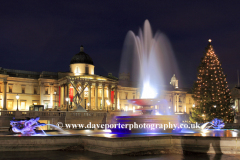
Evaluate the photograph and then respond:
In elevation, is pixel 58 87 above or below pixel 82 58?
below

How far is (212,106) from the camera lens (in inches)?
1387

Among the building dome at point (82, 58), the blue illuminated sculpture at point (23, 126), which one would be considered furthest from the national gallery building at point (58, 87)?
the blue illuminated sculpture at point (23, 126)

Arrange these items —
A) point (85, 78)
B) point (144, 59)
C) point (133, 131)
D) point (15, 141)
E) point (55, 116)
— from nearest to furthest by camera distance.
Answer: point (15, 141) < point (133, 131) < point (144, 59) < point (55, 116) < point (85, 78)

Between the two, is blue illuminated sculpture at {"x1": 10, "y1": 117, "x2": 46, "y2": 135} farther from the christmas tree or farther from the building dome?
the building dome

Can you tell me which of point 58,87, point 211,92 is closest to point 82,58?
point 58,87

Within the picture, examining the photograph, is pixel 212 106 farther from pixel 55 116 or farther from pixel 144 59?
pixel 55 116

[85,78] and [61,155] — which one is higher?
[85,78]

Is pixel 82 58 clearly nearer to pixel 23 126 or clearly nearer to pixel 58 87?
pixel 58 87

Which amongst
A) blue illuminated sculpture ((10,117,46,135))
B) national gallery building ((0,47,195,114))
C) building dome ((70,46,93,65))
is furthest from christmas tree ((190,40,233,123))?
building dome ((70,46,93,65))

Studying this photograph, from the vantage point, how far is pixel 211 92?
116 feet

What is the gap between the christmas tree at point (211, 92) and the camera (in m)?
35.0

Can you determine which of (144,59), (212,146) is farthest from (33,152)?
(144,59)

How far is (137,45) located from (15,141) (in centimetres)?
1636

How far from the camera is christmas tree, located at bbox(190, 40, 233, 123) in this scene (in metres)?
35.0
